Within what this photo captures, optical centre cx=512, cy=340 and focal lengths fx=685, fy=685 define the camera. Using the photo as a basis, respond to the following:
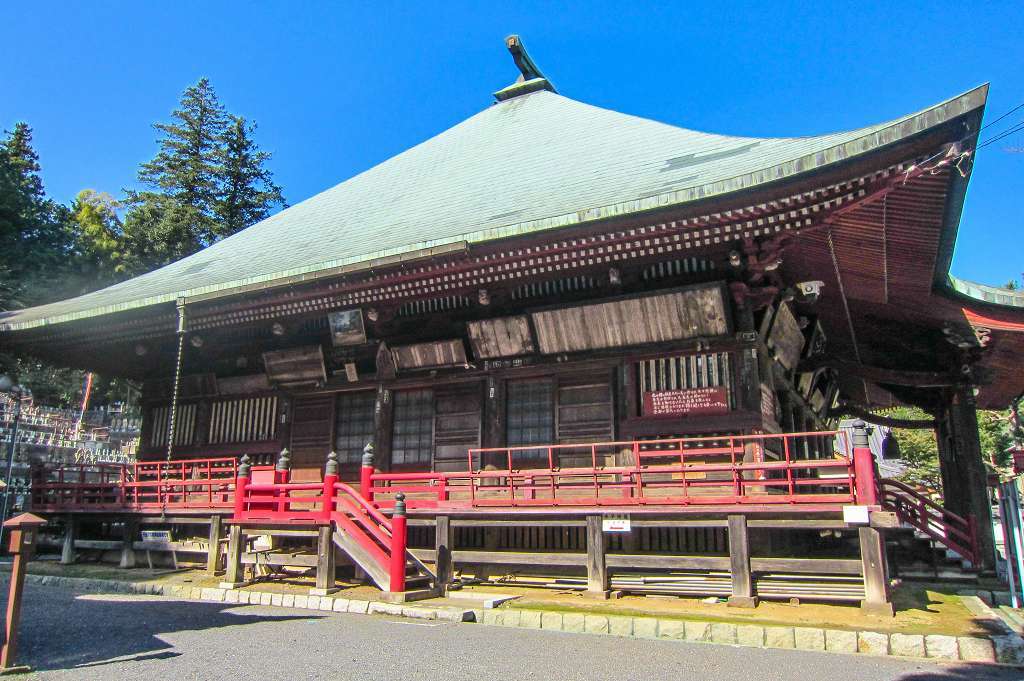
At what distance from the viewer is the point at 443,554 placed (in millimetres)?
9758

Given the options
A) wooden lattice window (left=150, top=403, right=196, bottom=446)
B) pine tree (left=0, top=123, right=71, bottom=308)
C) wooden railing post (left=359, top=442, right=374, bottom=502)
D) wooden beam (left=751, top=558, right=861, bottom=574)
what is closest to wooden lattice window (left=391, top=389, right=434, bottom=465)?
wooden railing post (left=359, top=442, right=374, bottom=502)

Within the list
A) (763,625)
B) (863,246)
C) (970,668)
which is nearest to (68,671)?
(763,625)

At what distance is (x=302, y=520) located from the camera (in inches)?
388

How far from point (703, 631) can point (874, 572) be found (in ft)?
7.14

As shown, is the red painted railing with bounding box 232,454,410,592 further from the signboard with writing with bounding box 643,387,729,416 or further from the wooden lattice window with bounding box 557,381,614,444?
the signboard with writing with bounding box 643,387,729,416

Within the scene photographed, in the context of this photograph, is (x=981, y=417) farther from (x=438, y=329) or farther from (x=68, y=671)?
(x=68, y=671)

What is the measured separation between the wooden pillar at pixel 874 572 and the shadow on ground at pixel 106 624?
6231 mm

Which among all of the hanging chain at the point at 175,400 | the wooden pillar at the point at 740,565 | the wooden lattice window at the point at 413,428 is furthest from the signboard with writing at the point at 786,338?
the hanging chain at the point at 175,400

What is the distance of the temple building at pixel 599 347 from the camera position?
8477 millimetres

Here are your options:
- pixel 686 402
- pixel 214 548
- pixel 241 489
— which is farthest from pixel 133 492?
pixel 686 402

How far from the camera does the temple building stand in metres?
8.48

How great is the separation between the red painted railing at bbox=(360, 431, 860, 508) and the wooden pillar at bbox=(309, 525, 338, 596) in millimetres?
758

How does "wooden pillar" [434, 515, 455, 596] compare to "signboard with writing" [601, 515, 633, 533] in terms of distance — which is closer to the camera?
"signboard with writing" [601, 515, 633, 533]

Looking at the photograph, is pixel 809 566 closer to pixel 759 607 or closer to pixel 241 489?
pixel 759 607
